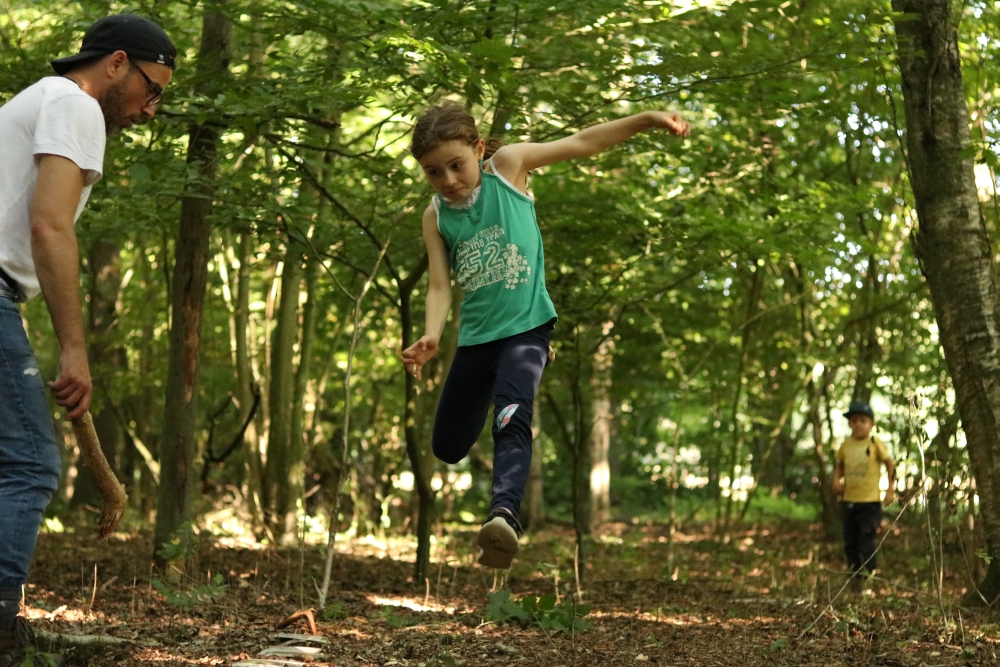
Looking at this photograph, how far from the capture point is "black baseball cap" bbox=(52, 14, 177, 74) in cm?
303

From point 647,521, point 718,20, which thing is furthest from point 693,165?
point 647,521

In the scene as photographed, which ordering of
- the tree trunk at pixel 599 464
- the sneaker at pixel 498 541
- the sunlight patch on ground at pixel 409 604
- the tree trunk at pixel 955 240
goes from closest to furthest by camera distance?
the sneaker at pixel 498 541 < the tree trunk at pixel 955 240 < the sunlight patch on ground at pixel 409 604 < the tree trunk at pixel 599 464

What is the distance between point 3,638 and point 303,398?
664 centimetres

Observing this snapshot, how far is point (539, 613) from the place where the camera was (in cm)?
506

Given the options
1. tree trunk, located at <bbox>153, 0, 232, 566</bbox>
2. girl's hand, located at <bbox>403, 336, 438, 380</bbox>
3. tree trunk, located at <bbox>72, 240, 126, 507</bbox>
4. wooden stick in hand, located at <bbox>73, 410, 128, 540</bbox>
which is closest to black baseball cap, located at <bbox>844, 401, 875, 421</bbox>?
tree trunk, located at <bbox>153, 0, 232, 566</bbox>

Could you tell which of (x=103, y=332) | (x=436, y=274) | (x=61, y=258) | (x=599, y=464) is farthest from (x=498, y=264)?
(x=599, y=464)

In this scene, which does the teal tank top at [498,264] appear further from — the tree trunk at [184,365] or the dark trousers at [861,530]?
the dark trousers at [861,530]

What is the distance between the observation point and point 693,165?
789 cm

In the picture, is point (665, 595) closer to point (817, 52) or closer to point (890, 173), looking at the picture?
point (817, 52)

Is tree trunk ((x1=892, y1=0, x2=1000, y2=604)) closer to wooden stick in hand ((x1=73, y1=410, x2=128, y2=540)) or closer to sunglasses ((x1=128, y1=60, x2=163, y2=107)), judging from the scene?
sunglasses ((x1=128, y1=60, x2=163, y2=107))

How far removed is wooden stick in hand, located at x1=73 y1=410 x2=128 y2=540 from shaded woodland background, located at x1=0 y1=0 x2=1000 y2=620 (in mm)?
1991

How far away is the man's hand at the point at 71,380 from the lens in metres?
2.73

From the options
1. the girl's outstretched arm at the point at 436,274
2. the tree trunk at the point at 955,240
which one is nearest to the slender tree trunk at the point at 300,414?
the girl's outstretched arm at the point at 436,274

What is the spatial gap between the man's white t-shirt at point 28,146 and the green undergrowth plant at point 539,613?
10.1 feet
